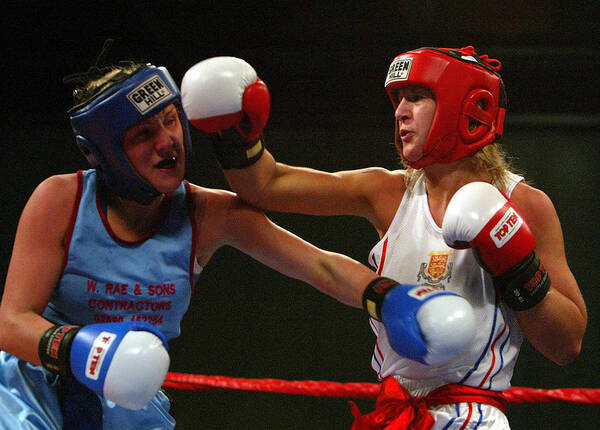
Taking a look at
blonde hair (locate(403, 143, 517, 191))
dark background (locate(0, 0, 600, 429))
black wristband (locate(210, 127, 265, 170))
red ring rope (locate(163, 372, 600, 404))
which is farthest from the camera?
dark background (locate(0, 0, 600, 429))

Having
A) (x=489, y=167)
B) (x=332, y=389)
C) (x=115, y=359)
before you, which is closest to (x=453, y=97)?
(x=489, y=167)

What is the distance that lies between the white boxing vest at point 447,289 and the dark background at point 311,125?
1.75 meters

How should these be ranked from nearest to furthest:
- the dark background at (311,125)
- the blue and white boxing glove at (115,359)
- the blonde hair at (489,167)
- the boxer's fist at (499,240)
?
the blue and white boxing glove at (115,359) → the boxer's fist at (499,240) → the blonde hair at (489,167) → the dark background at (311,125)

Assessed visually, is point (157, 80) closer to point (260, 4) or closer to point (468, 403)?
point (468, 403)

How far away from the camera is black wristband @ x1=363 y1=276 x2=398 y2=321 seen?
1608mm

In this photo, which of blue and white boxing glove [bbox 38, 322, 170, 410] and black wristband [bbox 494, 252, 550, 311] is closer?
blue and white boxing glove [bbox 38, 322, 170, 410]

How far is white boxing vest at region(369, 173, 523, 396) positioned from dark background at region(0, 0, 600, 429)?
1.75 metres

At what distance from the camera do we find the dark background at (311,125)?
349cm

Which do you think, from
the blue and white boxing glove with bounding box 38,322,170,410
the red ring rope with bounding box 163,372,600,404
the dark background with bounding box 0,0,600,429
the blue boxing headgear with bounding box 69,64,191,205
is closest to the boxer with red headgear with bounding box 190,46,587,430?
the blue boxing headgear with bounding box 69,64,191,205

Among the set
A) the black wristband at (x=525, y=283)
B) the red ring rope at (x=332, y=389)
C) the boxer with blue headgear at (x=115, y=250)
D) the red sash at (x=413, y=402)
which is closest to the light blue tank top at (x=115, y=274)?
the boxer with blue headgear at (x=115, y=250)

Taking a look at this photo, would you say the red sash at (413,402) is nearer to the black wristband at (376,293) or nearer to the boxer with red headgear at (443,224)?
the boxer with red headgear at (443,224)

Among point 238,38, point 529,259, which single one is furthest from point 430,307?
point 238,38

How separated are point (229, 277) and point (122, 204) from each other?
2.02m

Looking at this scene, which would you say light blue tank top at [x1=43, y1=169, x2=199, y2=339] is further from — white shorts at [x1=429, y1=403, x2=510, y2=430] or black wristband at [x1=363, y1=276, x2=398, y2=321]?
white shorts at [x1=429, y1=403, x2=510, y2=430]
